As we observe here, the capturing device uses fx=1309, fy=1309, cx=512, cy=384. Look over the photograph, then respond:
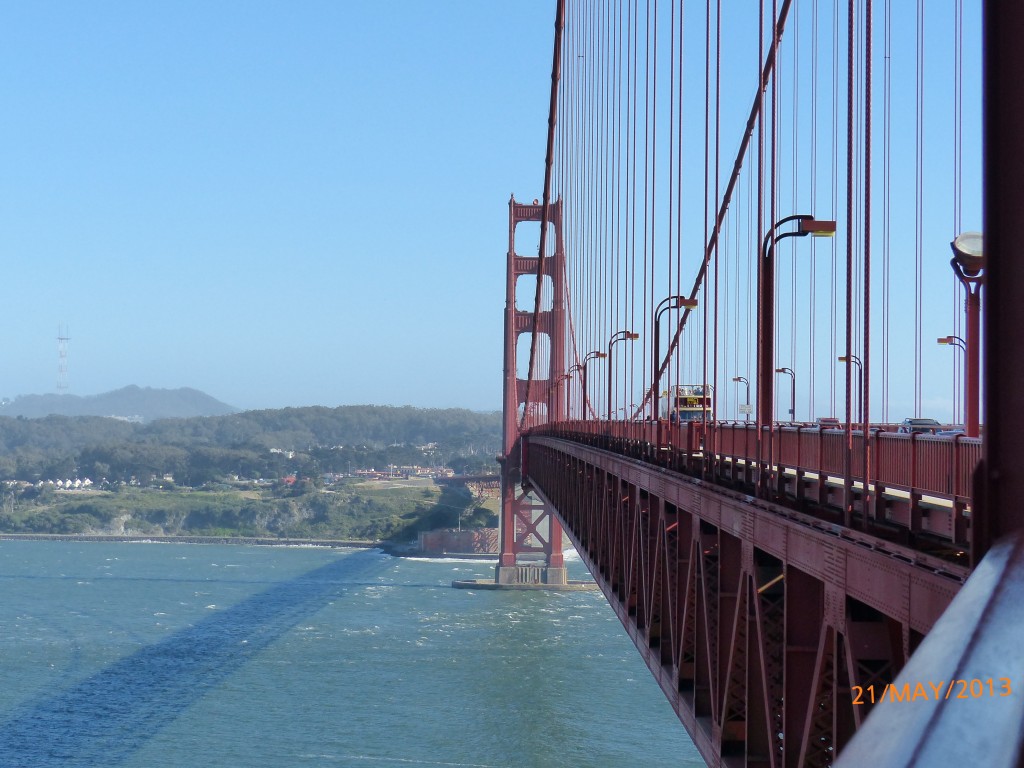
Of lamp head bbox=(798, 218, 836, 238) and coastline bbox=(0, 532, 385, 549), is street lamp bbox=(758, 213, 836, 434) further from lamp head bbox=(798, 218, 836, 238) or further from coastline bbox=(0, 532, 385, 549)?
coastline bbox=(0, 532, 385, 549)

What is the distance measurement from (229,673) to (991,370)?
104 ft

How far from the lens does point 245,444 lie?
157 meters

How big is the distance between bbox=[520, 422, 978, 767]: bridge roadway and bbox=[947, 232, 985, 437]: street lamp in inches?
36.7

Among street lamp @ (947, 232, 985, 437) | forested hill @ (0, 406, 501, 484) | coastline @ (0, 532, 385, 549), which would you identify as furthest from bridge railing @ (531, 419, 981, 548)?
forested hill @ (0, 406, 501, 484)

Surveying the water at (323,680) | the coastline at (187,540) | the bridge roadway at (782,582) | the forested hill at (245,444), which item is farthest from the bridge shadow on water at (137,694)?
the forested hill at (245,444)

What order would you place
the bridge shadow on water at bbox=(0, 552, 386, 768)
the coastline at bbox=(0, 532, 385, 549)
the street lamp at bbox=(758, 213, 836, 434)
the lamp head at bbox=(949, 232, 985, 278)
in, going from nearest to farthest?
the lamp head at bbox=(949, 232, 985, 278), the street lamp at bbox=(758, 213, 836, 434), the bridge shadow on water at bbox=(0, 552, 386, 768), the coastline at bbox=(0, 532, 385, 549)

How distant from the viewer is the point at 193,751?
24.5 m

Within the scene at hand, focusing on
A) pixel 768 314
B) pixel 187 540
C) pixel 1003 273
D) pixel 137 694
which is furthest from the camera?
pixel 187 540

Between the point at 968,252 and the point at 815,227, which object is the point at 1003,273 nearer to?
the point at 968,252

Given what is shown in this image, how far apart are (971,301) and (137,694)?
1031 inches

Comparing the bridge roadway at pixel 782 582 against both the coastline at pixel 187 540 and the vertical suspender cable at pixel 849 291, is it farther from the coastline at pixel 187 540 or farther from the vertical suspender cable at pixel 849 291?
the coastline at pixel 187 540

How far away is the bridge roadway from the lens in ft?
14.7

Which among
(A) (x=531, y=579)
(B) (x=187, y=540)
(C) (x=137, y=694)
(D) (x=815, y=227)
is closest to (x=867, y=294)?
(D) (x=815, y=227)

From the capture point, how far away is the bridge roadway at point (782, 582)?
14.7 feet
